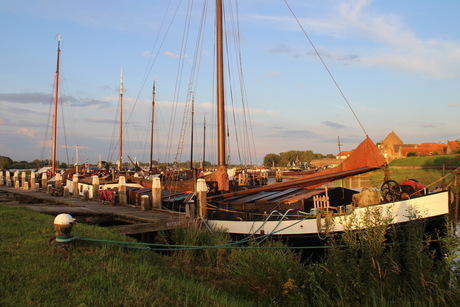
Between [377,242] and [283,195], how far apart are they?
8229mm

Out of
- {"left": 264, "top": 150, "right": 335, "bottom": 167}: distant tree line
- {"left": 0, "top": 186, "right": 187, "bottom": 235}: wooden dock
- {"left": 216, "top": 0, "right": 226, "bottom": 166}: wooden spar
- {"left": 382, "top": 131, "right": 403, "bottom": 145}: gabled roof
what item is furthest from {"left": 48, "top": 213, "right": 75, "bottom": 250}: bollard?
{"left": 264, "top": 150, "right": 335, "bottom": 167}: distant tree line

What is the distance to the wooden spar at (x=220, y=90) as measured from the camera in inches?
684

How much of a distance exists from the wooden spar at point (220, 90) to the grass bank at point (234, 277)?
29.6 feet

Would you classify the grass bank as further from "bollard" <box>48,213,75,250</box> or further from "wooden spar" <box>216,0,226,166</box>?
"wooden spar" <box>216,0,226,166</box>

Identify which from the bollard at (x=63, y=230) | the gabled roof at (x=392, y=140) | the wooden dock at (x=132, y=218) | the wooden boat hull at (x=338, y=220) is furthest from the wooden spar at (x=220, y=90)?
the gabled roof at (x=392, y=140)

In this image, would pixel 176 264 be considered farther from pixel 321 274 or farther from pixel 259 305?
pixel 321 274

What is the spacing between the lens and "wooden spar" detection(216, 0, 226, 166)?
57.0ft

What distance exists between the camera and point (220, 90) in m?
17.9

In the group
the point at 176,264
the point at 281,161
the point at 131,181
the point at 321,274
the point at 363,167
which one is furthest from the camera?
the point at 281,161

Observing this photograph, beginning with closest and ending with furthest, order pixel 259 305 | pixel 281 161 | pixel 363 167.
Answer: pixel 259 305
pixel 363 167
pixel 281 161

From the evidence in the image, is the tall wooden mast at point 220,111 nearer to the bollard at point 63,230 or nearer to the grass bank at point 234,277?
the grass bank at point 234,277

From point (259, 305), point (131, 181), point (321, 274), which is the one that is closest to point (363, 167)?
point (321, 274)

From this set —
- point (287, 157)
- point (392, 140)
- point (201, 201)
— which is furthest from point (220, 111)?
point (287, 157)

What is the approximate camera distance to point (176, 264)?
9070mm
